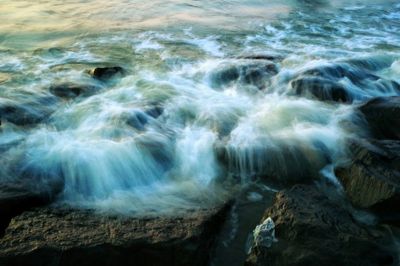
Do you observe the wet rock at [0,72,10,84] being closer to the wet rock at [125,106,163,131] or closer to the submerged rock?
the wet rock at [125,106,163,131]

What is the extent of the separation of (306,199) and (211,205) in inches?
38.5

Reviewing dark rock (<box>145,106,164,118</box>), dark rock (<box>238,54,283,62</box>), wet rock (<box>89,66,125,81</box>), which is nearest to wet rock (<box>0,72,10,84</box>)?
wet rock (<box>89,66,125,81</box>)

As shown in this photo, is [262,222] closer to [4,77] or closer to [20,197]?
[20,197]

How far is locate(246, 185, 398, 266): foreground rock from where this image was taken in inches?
149

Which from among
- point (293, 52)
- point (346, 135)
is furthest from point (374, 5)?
point (346, 135)

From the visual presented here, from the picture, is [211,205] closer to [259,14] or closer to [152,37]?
[152,37]

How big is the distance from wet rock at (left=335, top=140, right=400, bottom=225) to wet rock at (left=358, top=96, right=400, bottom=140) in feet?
1.96

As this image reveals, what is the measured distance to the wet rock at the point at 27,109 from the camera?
21.0 feet

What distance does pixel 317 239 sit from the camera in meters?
3.93

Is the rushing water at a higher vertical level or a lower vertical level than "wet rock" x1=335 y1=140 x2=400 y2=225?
lower

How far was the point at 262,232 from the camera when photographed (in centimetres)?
414

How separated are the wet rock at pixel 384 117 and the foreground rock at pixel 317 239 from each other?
6.82 ft

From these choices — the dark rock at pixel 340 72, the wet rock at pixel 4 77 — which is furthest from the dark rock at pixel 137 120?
the dark rock at pixel 340 72

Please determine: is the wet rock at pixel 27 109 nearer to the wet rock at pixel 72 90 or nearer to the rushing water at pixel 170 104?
the rushing water at pixel 170 104
